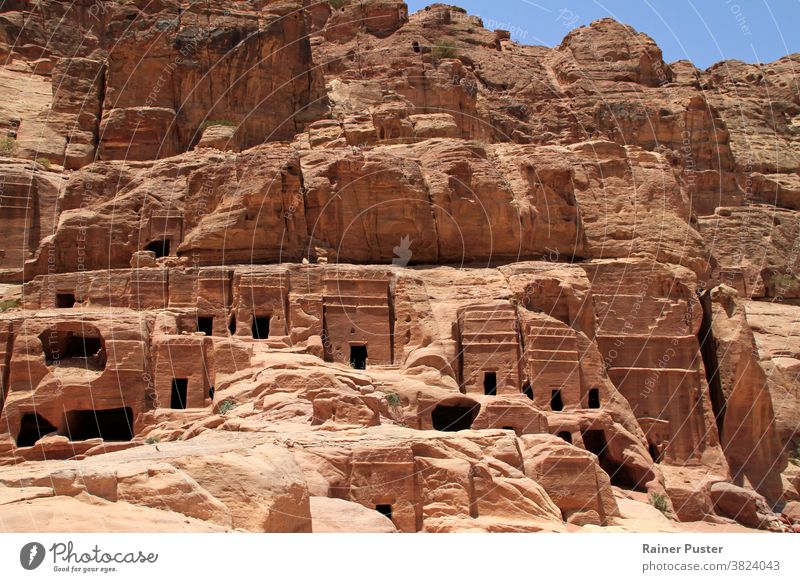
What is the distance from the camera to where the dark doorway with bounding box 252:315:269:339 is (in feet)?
129

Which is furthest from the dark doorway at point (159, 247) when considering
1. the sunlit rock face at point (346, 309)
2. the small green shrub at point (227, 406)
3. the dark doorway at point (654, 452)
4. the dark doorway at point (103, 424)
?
the dark doorway at point (654, 452)

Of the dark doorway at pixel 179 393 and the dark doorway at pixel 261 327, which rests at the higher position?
the dark doorway at pixel 261 327

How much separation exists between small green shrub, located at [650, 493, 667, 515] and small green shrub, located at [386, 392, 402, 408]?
9.52 metres

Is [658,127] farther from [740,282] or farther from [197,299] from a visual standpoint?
[197,299]

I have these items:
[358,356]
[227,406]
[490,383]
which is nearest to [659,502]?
[490,383]

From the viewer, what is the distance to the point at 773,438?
43031 mm

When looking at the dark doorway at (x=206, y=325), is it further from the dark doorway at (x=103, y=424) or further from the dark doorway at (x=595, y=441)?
the dark doorway at (x=595, y=441)

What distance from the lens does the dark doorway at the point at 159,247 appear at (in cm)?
4316

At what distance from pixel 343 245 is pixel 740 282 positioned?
2359 cm

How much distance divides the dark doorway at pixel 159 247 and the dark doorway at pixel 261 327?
5.89 m

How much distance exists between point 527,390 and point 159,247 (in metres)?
16.4

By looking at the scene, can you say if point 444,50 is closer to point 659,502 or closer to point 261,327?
point 261,327

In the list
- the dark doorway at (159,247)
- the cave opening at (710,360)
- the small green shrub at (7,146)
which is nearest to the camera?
the cave opening at (710,360)

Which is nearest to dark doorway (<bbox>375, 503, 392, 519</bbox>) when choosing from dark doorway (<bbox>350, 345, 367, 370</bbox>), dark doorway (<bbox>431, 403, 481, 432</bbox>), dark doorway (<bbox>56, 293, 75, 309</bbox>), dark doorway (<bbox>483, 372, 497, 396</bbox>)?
dark doorway (<bbox>431, 403, 481, 432</bbox>)
